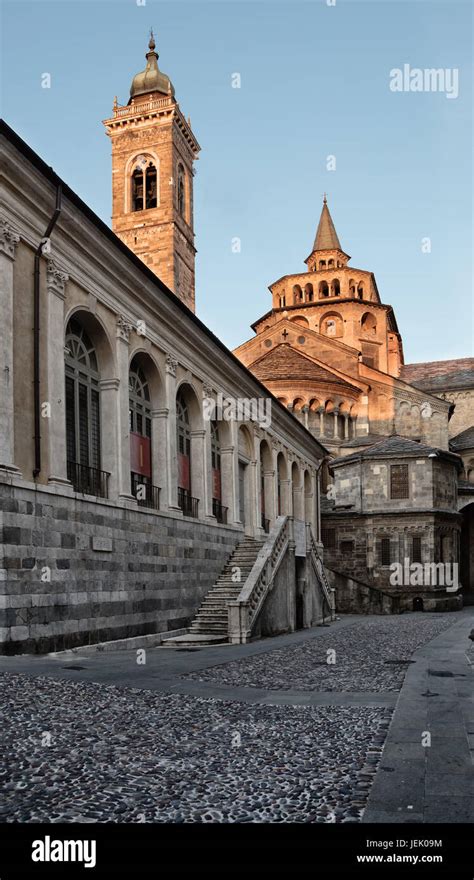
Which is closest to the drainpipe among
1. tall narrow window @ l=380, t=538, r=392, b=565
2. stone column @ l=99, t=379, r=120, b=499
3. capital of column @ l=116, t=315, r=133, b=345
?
stone column @ l=99, t=379, r=120, b=499

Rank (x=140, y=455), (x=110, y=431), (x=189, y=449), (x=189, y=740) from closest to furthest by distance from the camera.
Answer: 1. (x=189, y=740)
2. (x=110, y=431)
3. (x=140, y=455)
4. (x=189, y=449)

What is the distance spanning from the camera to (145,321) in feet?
71.4

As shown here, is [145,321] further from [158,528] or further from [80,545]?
[80,545]

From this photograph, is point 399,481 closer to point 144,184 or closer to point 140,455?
point 140,455

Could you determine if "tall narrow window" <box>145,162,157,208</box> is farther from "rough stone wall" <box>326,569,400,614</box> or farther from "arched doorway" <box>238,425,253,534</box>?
"rough stone wall" <box>326,569,400,614</box>

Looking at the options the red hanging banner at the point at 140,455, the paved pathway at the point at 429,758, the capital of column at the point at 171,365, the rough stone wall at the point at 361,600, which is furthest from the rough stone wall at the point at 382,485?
the paved pathway at the point at 429,758

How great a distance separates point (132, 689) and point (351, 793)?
17.0ft

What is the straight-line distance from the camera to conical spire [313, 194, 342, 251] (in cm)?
7669

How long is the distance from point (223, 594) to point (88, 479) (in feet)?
25.6

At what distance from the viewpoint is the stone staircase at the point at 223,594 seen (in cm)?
2189

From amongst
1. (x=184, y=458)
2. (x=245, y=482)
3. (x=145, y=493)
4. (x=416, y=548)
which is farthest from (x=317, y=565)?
(x=416, y=548)

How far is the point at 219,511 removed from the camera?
27953mm

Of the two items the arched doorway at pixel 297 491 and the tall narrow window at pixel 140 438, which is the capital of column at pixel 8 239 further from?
the arched doorway at pixel 297 491
